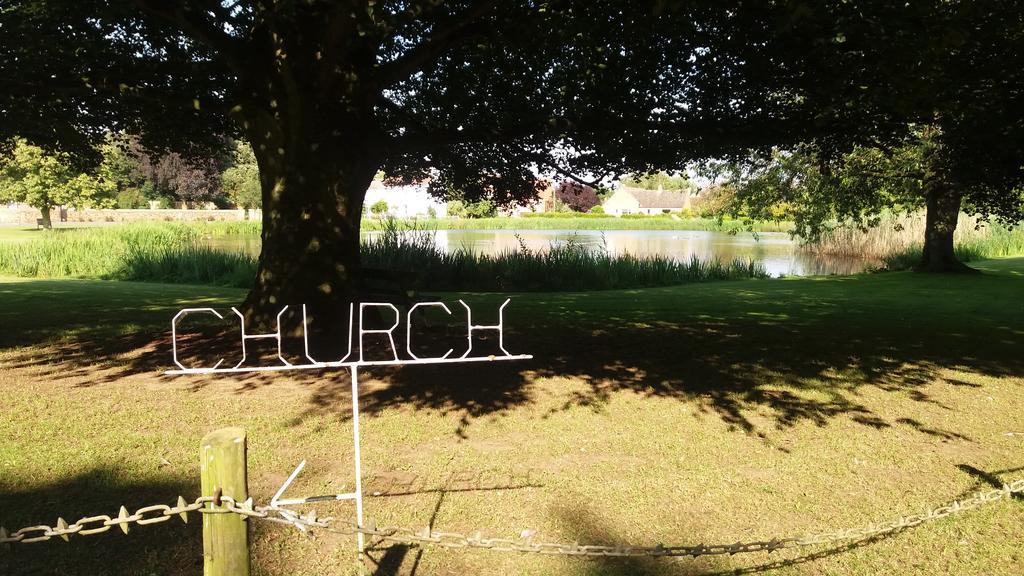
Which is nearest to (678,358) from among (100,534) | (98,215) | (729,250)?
(100,534)

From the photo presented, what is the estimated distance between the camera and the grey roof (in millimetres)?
115438

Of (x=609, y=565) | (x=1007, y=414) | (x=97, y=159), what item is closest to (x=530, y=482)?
(x=609, y=565)

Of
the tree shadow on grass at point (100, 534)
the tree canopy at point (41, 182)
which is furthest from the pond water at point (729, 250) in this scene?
the tree canopy at point (41, 182)

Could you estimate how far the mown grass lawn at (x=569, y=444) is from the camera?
4.03 m

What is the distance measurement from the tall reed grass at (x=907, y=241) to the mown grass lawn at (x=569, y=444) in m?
17.1

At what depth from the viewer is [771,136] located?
10047 mm

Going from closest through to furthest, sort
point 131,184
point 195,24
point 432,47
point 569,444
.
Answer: point 569,444
point 195,24
point 432,47
point 131,184

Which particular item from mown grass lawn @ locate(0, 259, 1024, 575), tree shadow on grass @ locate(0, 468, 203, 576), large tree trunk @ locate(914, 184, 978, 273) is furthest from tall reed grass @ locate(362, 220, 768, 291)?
tree shadow on grass @ locate(0, 468, 203, 576)

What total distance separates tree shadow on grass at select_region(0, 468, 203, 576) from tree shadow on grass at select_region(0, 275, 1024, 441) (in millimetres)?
1907

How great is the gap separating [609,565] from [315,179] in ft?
21.1

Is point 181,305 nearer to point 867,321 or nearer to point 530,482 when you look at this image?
point 530,482

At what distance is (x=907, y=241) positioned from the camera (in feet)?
86.5

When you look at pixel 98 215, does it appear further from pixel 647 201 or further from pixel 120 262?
pixel 647 201

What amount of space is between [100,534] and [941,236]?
23.1 m
